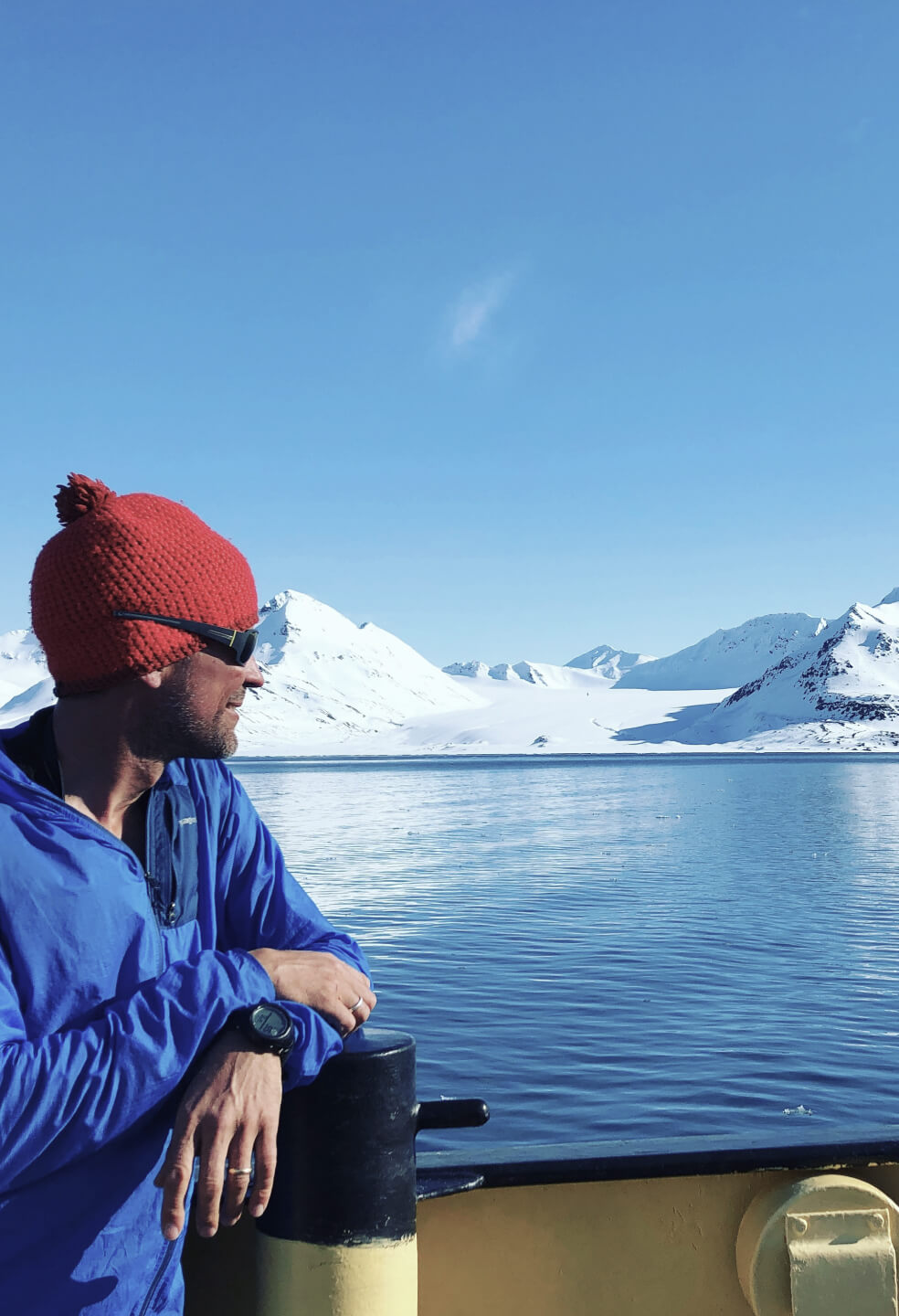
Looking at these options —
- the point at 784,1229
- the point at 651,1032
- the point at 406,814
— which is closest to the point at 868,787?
the point at 406,814

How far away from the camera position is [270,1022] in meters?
1.72

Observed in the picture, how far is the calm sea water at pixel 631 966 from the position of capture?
988 centimetres

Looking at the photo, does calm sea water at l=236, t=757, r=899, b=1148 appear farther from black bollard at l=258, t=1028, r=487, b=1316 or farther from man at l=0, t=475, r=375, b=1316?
man at l=0, t=475, r=375, b=1316

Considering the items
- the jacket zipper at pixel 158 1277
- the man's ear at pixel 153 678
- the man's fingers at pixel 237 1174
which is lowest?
the jacket zipper at pixel 158 1277

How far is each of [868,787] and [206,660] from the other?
251 ft

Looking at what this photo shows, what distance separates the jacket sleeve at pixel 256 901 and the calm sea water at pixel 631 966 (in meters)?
1.37

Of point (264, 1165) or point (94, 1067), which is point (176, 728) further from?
point (264, 1165)

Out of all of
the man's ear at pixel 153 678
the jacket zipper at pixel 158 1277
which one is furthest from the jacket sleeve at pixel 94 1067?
the man's ear at pixel 153 678

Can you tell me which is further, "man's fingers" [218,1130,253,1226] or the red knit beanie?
the red knit beanie

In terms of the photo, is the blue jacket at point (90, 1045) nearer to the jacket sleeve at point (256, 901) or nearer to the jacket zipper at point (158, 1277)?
the jacket zipper at point (158, 1277)

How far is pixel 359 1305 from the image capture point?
2.00m

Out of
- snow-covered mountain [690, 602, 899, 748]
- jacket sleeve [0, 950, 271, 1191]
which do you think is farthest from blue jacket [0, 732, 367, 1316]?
snow-covered mountain [690, 602, 899, 748]

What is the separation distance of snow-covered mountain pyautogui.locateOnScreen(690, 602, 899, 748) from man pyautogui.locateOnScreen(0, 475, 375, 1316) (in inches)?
6793

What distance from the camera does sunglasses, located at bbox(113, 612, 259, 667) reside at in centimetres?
184
